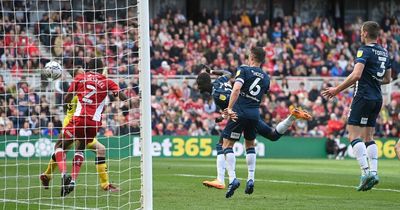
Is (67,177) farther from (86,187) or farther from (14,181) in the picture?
(14,181)

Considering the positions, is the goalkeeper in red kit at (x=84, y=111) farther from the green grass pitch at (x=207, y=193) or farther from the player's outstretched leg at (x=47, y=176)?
the green grass pitch at (x=207, y=193)

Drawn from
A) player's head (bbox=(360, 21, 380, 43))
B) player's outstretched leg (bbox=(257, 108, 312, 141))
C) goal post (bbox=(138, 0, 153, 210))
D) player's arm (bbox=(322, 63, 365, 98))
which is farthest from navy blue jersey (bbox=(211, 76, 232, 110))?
goal post (bbox=(138, 0, 153, 210))

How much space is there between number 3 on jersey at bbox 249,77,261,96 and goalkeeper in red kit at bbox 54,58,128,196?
7.05ft

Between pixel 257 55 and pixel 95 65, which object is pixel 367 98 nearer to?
pixel 257 55

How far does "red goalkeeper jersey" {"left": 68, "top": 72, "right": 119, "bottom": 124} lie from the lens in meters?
15.6

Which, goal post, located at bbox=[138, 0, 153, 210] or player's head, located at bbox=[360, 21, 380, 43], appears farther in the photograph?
player's head, located at bbox=[360, 21, 380, 43]

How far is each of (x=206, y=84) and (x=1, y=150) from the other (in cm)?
1158

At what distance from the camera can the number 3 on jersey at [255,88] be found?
587 inches

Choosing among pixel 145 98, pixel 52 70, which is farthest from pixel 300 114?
pixel 145 98

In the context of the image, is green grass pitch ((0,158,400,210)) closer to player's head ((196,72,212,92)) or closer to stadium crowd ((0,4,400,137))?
player's head ((196,72,212,92))

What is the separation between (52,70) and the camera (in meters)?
15.3

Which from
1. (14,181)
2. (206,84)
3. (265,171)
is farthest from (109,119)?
(206,84)

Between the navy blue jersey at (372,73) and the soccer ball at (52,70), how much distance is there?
477 centimetres

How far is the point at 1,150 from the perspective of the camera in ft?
86.1
